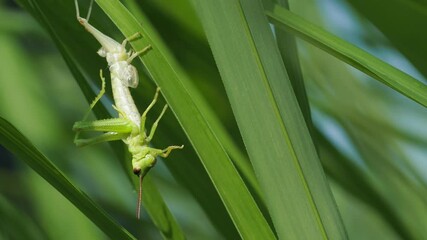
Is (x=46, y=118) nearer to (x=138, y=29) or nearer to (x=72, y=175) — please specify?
(x=72, y=175)

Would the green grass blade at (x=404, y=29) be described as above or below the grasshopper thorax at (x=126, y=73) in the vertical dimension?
below

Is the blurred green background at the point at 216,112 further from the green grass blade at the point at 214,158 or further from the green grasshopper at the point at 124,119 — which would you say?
the green grass blade at the point at 214,158

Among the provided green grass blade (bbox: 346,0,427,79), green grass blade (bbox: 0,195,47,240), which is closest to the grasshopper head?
green grass blade (bbox: 0,195,47,240)

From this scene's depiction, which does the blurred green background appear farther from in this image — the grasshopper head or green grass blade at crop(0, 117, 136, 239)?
green grass blade at crop(0, 117, 136, 239)

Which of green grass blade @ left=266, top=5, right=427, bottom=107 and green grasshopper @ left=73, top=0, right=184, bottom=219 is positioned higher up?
green grasshopper @ left=73, top=0, right=184, bottom=219

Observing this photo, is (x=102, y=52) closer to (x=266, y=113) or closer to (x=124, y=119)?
(x=124, y=119)

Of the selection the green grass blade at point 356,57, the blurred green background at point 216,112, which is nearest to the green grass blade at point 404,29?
the blurred green background at point 216,112
